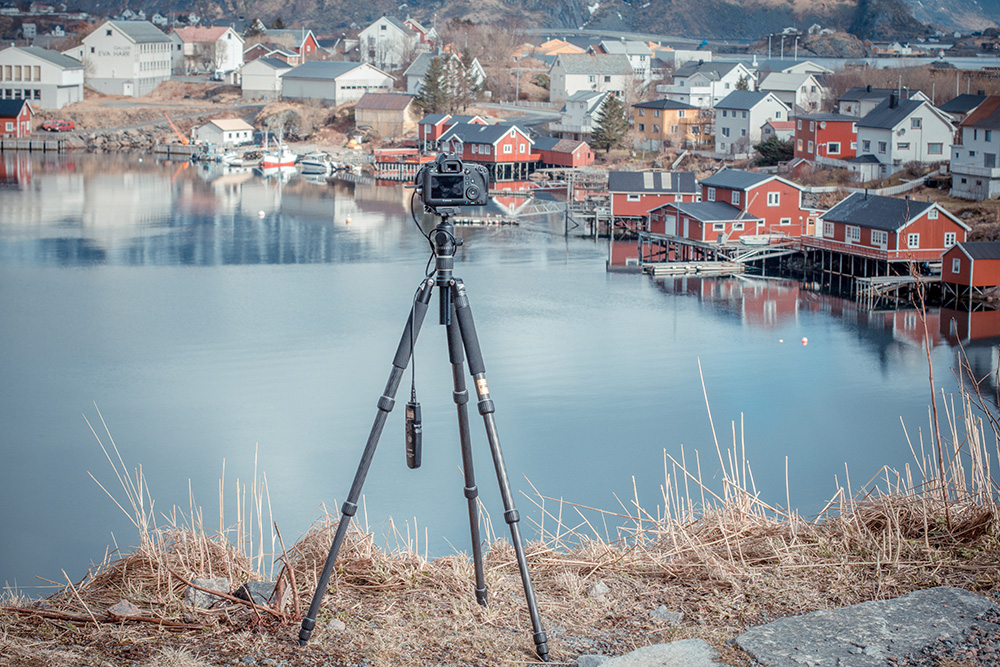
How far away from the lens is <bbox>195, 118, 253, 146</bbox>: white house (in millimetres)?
47688

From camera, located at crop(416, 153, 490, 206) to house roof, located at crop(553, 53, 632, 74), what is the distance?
50.4 metres

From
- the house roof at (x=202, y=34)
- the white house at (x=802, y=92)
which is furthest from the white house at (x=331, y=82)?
the white house at (x=802, y=92)

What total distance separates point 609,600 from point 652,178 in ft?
90.9

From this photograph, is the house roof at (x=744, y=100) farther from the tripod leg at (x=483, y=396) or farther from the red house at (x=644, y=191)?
the tripod leg at (x=483, y=396)

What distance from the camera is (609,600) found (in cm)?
282

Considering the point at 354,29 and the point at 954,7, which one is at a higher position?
the point at 954,7

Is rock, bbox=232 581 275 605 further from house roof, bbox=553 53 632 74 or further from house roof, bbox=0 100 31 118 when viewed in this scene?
house roof, bbox=553 53 632 74

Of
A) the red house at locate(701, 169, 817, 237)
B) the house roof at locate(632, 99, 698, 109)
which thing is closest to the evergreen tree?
the house roof at locate(632, 99, 698, 109)

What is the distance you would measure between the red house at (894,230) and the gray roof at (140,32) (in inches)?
1624

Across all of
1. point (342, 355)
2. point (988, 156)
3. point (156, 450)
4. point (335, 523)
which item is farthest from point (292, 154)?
point (335, 523)

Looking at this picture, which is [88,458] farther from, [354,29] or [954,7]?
[954,7]

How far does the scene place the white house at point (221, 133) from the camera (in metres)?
47.7

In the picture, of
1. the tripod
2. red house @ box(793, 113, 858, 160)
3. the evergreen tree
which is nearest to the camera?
the tripod

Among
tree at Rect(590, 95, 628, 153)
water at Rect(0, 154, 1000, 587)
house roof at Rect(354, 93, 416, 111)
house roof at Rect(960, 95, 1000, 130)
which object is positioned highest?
house roof at Rect(354, 93, 416, 111)
